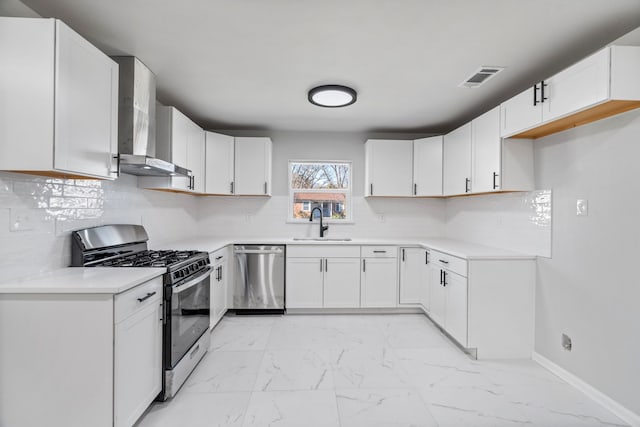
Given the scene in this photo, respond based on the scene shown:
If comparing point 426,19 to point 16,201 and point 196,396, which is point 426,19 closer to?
point 16,201

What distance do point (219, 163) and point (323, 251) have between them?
68.1 inches

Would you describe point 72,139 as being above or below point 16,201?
above

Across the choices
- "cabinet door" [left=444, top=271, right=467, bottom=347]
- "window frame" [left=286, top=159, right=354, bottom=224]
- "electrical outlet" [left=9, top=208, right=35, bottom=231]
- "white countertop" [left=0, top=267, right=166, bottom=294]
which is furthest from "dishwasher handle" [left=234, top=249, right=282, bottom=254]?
"electrical outlet" [left=9, top=208, right=35, bottom=231]

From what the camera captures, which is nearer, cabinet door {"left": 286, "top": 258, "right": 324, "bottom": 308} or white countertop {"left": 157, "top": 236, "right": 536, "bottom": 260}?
white countertop {"left": 157, "top": 236, "right": 536, "bottom": 260}

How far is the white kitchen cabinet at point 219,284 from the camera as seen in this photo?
3.07 m

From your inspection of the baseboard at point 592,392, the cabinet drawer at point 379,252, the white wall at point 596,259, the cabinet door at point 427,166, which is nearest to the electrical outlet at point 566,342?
the white wall at point 596,259

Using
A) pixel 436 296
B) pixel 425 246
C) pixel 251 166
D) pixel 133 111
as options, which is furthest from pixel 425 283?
pixel 133 111

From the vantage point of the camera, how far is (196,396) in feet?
6.86

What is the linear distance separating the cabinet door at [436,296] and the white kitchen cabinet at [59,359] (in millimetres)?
2826

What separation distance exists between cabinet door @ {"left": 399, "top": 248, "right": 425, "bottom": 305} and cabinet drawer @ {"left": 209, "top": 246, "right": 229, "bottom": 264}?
214 centimetres

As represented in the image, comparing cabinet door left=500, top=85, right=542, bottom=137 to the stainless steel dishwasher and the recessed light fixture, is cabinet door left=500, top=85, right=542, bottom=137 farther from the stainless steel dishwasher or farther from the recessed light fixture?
the stainless steel dishwasher

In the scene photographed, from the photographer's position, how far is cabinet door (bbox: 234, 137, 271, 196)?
3969 mm

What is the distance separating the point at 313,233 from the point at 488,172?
2.37 meters

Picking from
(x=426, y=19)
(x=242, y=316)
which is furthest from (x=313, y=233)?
(x=426, y=19)
